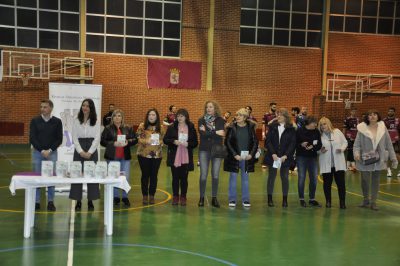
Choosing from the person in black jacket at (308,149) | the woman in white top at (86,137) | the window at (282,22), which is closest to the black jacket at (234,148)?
the person in black jacket at (308,149)

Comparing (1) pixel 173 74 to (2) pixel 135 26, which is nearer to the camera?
(2) pixel 135 26

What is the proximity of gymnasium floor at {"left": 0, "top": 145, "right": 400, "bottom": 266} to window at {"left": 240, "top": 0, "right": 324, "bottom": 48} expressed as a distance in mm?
12477

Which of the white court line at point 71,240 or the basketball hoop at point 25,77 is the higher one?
the basketball hoop at point 25,77

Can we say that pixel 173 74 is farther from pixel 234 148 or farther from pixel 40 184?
pixel 40 184

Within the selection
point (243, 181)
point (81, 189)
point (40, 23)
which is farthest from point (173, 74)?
point (81, 189)

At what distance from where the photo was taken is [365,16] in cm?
2061

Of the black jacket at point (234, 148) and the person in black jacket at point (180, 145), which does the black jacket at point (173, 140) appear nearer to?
the person in black jacket at point (180, 145)

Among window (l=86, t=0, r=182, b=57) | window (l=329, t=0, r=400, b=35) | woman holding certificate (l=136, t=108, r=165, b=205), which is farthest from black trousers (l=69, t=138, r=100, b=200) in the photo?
window (l=329, t=0, r=400, b=35)

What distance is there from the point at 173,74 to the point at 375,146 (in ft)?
40.2

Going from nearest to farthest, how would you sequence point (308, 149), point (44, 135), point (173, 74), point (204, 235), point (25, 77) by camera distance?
point (204, 235) < point (44, 135) < point (308, 149) < point (25, 77) < point (173, 74)

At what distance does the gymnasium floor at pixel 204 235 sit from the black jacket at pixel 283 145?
90 cm

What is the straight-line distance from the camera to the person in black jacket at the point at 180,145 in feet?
25.4

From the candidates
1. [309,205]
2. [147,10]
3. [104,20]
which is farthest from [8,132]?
[309,205]

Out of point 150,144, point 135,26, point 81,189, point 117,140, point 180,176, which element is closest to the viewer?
point 81,189
